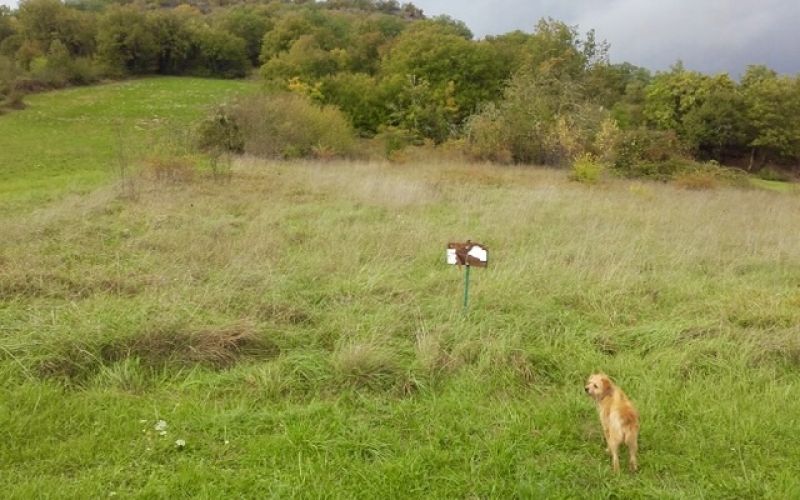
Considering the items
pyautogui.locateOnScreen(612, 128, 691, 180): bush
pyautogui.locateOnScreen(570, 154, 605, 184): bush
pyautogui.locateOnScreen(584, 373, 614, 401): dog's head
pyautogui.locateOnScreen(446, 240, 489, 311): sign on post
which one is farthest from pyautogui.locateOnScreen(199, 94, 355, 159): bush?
pyautogui.locateOnScreen(584, 373, 614, 401): dog's head

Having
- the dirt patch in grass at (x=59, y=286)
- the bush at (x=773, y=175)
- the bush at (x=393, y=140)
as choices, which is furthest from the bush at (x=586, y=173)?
the bush at (x=773, y=175)

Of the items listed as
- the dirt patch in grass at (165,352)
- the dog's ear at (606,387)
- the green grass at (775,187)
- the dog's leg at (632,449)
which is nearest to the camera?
the dog's leg at (632,449)

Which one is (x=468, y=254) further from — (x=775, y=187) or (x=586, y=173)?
(x=775, y=187)

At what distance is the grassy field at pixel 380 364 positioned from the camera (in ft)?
9.10

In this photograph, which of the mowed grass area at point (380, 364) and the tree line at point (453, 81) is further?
the tree line at point (453, 81)

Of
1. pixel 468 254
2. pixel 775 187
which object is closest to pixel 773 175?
pixel 775 187

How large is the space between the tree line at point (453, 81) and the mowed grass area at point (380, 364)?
50.2 feet

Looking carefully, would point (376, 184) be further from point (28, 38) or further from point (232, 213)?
point (28, 38)

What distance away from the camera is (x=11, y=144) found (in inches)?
826

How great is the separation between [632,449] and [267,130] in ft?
61.6

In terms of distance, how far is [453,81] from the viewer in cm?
3331

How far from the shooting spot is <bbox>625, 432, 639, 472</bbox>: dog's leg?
2.76m

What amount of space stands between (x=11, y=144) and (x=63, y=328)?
21.9 meters

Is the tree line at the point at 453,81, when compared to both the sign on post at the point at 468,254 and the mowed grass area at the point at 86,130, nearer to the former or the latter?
the mowed grass area at the point at 86,130
